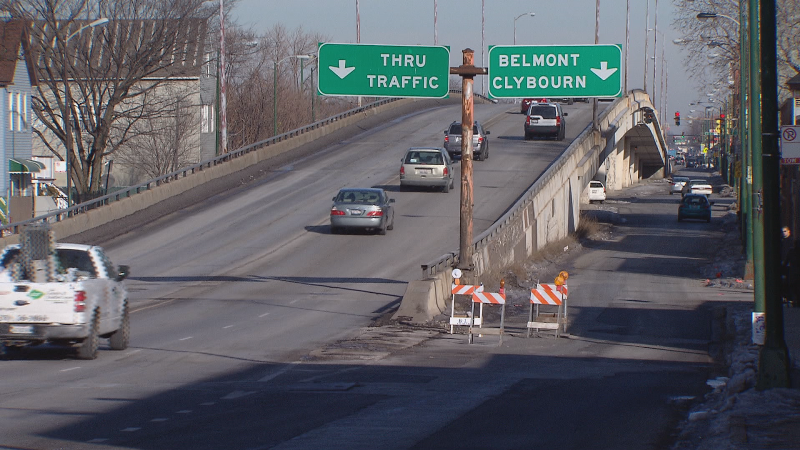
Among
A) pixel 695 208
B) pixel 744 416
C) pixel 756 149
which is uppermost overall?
pixel 695 208

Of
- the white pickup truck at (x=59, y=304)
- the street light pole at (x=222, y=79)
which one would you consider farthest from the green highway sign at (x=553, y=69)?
the street light pole at (x=222, y=79)

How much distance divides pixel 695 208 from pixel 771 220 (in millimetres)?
50796

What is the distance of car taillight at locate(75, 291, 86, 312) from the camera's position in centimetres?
1448

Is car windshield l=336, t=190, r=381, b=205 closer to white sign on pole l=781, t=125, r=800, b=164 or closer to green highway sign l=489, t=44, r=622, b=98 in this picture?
green highway sign l=489, t=44, r=622, b=98

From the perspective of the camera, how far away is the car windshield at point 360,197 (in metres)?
35.6

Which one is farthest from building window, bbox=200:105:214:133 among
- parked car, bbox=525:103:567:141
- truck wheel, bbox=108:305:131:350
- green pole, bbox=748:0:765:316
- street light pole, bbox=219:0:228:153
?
truck wheel, bbox=108:305:131:350

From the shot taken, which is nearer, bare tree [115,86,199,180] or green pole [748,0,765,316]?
green pole [748,0,765,316]

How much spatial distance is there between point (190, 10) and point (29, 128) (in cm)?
1150

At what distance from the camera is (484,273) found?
94.8ft

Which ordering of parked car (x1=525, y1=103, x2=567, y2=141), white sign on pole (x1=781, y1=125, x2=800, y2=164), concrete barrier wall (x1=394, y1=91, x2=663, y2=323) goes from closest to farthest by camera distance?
white sign on pole (x1=781, y1=125, x2=800, y2=164)
concrete barrier wall (x1=394, y1=91, x2=663, y2=323)
parked car (x1=525, y1=103, x2=567, y2=141)

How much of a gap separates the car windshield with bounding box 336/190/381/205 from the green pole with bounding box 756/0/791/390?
24685 mm

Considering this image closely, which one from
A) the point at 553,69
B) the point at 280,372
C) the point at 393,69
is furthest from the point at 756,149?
the point at 280,372

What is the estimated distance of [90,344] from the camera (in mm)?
14836

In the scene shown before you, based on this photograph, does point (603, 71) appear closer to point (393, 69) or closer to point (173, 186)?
point (393, 69)
